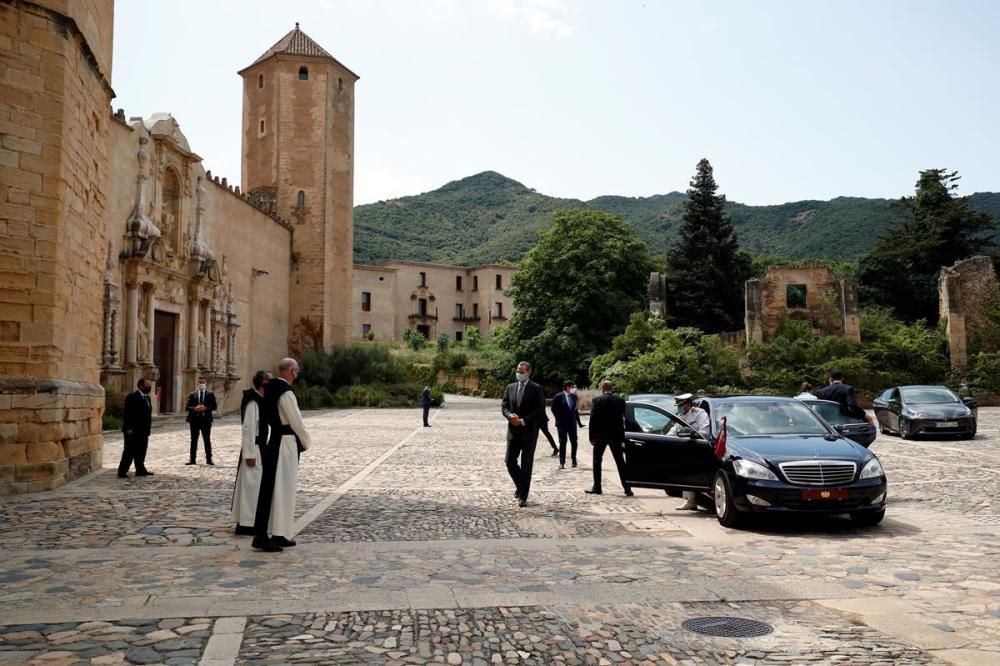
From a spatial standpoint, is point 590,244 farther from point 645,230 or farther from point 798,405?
point 645,230

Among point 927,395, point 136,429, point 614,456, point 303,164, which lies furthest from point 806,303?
point 136,429

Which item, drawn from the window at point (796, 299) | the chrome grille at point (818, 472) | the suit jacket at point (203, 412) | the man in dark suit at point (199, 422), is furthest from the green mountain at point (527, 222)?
the chrome grille at point (818, 472)

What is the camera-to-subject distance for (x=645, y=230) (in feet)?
399

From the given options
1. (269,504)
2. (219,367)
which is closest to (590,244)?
(219,367)

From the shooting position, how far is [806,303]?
47.0 meters

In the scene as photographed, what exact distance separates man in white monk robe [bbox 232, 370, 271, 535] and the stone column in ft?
71.6

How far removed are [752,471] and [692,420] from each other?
1.92m

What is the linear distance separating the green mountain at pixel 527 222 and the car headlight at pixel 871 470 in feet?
282

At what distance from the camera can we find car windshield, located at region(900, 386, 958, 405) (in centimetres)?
2317

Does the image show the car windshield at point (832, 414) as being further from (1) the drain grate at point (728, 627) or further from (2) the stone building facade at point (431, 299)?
(2) the stone building facade at point (431, 299)

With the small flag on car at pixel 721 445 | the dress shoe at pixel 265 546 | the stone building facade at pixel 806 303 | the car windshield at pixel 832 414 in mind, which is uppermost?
the stone building facade at pixel 806 303

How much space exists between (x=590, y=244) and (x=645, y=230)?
71.3 metres

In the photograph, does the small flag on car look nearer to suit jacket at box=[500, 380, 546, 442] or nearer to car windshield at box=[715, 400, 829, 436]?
car windshield at box=[715, 400, 829, 436]

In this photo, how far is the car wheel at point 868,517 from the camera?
936cm
